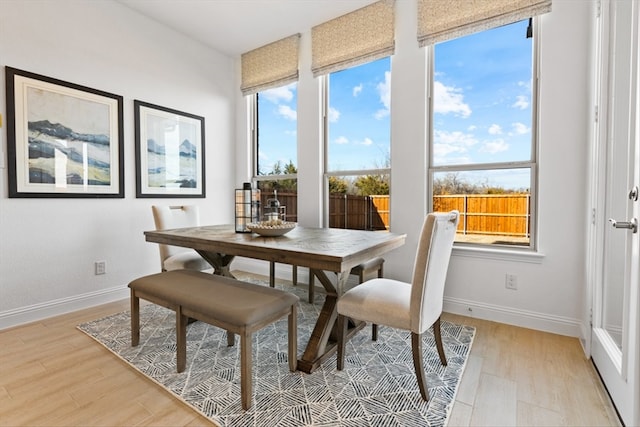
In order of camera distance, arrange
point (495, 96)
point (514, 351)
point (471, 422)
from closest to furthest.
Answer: point (471, 422), point (514, 351), point (495, 96)

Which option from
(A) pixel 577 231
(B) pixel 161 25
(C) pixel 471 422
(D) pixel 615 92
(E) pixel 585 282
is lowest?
(C) pixel 471 422

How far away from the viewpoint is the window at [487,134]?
245 cm

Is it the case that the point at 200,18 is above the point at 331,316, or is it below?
above

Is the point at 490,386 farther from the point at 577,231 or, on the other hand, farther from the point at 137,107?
the point at 137,107

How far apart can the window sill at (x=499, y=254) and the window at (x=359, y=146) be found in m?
0.75

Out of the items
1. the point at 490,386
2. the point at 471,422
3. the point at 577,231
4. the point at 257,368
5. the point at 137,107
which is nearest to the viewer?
the point at 471,422

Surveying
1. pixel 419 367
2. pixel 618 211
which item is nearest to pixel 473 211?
pixel 618 211

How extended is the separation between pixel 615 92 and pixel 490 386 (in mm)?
1716

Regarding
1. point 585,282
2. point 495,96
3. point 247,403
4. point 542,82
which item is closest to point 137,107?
point 247,403

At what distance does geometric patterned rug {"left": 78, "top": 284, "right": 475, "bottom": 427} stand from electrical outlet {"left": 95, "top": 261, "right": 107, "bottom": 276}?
663 millimetres

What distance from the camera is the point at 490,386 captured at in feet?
5.40

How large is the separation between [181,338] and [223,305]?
40cm

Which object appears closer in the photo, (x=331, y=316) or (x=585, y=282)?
(x=331, y=316)

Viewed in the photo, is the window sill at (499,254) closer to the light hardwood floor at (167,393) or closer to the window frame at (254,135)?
the light hardwood floor at (167,393)
